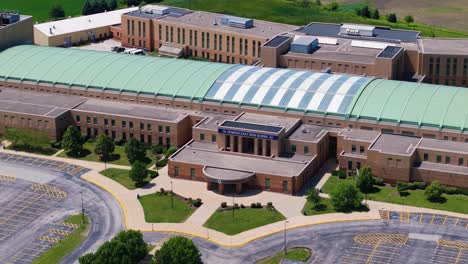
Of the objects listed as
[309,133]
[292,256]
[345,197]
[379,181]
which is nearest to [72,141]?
[309,133]

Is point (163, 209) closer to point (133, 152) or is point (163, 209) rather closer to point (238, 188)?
point (238, 188)

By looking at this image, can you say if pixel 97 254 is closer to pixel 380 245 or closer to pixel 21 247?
pixel 21 247

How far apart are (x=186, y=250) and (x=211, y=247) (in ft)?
46.9

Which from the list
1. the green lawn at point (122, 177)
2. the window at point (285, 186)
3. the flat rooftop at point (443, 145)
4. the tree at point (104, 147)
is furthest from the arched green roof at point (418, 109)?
the tree at point (104, 147)

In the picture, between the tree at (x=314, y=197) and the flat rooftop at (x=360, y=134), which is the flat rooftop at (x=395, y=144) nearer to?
the flat rooftop at (x=360, y=134)

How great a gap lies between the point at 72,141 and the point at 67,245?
1783 inches

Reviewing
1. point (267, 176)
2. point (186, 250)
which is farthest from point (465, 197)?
point (186, 250)

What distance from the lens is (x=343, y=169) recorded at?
18612cm

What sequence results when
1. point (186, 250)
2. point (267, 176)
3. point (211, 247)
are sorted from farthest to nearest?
point (267, 176)
point (211, 247)
point (186, 250)

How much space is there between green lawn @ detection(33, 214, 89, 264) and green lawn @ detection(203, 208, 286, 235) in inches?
895

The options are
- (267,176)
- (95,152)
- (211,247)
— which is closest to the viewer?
(211,247)

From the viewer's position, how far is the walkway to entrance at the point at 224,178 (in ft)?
574

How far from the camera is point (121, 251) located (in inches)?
5571

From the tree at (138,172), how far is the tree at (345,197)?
39.7 metres
